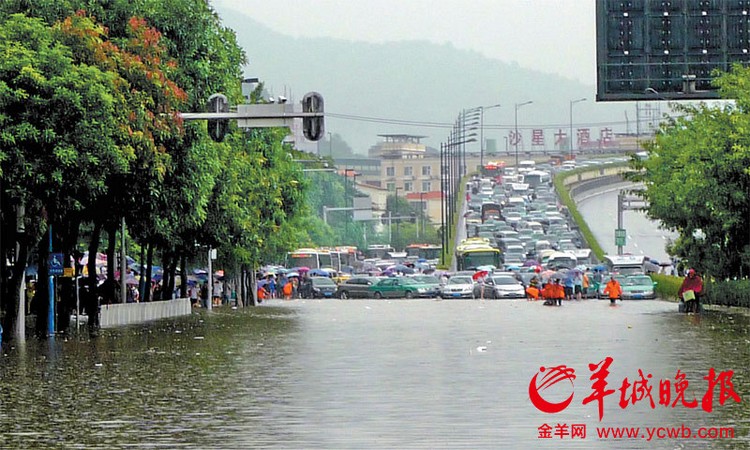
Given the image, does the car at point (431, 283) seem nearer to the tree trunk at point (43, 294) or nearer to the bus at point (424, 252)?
the tree trunk at point (43, 294)

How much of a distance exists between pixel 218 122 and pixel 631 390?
16.3 m

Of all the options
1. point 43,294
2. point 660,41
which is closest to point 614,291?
point 660,41

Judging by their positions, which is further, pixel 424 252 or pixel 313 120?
pixel 424 252

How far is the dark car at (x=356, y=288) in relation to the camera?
9531cm

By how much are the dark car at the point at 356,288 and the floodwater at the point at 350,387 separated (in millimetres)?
52425

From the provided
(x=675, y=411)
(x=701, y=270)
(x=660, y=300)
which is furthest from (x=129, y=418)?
(x=660, y=300)

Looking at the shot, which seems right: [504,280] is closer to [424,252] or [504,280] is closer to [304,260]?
[304,260]

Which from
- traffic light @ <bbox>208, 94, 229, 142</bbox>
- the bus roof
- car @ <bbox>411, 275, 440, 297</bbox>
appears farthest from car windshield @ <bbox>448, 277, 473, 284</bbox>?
traffic light @ <bbox>208, 94, 229, 142</bbox>

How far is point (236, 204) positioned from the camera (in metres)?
60.4

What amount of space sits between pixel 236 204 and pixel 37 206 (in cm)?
2220

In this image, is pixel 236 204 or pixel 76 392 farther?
pixel 236 204

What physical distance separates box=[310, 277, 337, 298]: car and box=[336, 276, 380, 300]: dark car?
→ 273 centimetres

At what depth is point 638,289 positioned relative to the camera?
79.1 m

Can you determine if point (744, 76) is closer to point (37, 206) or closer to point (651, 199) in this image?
point (651, 199)
